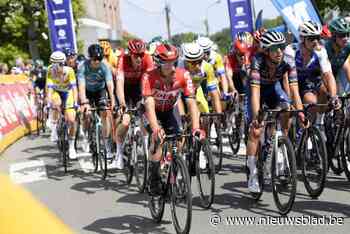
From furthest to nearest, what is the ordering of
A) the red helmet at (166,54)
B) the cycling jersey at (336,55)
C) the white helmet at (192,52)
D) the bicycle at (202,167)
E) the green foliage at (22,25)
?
the green foliage at (22,25) < the cycling jersey at (336,55) < the white helmet at (192,52) < the bicycle at (202,167) < the red helmet at (166,54)

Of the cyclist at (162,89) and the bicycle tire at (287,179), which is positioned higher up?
the cyclist at (162,89)

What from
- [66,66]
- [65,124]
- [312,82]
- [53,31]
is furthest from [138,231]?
[53,31]

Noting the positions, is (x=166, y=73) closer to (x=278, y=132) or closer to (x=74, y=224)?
(x=278, y=132)

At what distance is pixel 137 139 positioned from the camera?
849 centimetres

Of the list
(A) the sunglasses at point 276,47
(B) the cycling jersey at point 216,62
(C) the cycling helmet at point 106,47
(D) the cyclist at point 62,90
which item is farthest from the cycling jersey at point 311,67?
(C) the cycling helmet at point 106,47

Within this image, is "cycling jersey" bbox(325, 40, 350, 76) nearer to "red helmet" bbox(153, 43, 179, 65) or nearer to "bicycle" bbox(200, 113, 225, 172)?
"bicycle" bbox(200, 113, 225, 172)

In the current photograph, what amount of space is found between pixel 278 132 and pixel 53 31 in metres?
14.6

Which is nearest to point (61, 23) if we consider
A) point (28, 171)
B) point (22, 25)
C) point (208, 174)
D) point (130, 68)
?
point (28, 171)

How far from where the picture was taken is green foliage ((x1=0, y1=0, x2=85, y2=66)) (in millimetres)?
40844

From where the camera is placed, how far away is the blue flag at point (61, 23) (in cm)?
1977

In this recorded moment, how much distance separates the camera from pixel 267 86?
24.1ft

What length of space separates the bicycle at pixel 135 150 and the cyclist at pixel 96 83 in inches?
23.2

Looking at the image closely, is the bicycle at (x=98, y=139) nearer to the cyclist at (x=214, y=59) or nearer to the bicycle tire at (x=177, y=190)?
the cyclist at (x=214, y=59)

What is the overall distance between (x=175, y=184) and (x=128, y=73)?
3715mm
